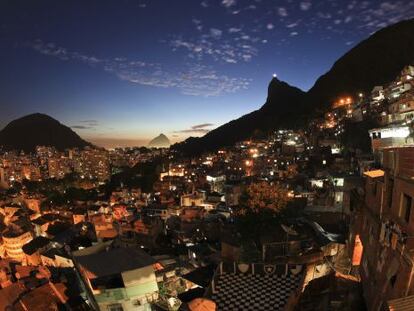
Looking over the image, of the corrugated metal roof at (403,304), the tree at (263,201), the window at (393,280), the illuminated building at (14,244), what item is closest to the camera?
the corrugated metal roof at (403,304)

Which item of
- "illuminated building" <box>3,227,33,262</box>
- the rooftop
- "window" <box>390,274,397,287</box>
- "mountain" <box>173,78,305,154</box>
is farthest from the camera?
"mountain" <box>173,78,305,154</box>

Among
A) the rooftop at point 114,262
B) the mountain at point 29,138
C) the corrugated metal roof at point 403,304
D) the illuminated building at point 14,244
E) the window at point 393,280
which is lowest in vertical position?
the illuminated building at point 14,244

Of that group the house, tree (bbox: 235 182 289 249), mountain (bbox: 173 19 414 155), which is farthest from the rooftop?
mountain (bbox: 173 19 414 155)

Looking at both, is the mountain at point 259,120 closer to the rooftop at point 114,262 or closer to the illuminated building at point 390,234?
the rooftop at point 114,262

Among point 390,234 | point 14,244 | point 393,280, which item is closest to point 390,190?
point 390,234

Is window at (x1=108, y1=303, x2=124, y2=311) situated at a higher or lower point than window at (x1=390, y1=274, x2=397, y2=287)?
lower

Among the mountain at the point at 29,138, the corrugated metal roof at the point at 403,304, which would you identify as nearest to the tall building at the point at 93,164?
the mountain at the point at 29,138

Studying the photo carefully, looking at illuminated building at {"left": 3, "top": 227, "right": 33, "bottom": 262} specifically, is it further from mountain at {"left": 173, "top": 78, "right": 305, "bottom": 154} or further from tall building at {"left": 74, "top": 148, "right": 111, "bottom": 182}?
tall building at {"left": 74, "top": 148, "right": 111, "bottom": 182}

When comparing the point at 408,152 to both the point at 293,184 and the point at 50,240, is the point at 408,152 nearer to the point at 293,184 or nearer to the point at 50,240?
the point at 293,184
